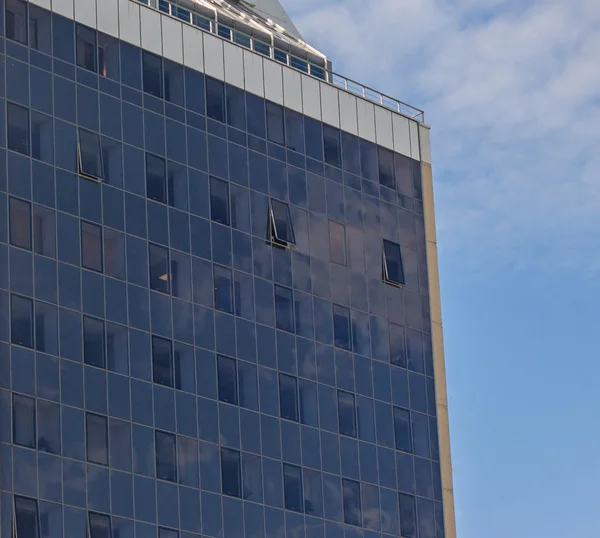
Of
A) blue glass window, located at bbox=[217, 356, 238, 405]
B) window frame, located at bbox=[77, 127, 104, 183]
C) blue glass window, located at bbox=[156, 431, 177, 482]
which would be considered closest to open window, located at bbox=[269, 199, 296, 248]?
blue glass window, located at bbox=[217, 356, 238, 405]

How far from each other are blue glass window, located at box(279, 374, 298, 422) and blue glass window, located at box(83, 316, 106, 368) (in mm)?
11164

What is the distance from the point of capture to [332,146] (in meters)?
98.2

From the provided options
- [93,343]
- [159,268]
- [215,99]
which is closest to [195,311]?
[159,268]

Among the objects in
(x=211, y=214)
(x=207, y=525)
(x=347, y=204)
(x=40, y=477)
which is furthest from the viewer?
(x=347, y=204)

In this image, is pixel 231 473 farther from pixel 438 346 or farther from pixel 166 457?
pixel 438 346

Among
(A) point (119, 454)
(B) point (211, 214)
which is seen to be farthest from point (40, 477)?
(B) point (211, 214)

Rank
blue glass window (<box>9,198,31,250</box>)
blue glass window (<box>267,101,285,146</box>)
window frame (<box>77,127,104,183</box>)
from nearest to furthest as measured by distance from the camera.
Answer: blue glass window (<box>9,198,31,250</box>)
window frame (<box>77,127,104,183</box>)
blue glass window (<box>267,101,285,146</box>)

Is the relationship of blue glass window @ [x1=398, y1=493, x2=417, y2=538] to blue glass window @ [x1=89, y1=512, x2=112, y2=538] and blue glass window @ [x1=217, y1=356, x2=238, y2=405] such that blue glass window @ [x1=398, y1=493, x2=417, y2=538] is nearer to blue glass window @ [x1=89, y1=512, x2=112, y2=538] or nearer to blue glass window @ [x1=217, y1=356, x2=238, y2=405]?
blue glass window @ [x1=217, y1=356, x2=238, y2=405]

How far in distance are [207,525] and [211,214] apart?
1502 centimetres

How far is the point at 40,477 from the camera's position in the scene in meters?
78.2

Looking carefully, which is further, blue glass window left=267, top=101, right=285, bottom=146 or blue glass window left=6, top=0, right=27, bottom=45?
blue glass window left=267, top=101, right=285, bottom=146

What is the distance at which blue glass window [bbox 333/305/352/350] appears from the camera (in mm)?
94562

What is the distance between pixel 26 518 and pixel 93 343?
881cm

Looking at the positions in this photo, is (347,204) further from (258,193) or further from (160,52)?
(160,52)
